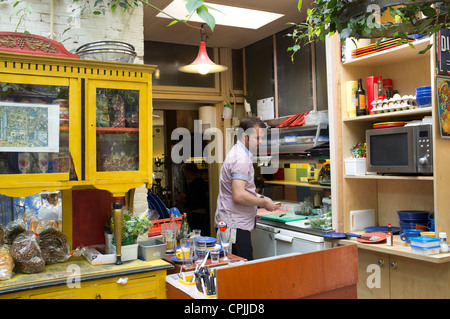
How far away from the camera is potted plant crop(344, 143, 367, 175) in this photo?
3.42 m

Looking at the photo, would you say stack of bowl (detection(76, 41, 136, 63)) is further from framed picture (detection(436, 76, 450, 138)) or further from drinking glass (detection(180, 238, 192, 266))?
framed picture (detection(436, 76, 450, 138))

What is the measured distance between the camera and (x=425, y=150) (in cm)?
287

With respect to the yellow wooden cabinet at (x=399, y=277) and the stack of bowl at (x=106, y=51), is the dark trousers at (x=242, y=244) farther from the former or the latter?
the stack of bowl at (x=106, y=51)

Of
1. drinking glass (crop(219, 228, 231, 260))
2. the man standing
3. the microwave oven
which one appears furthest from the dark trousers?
the microwave oven

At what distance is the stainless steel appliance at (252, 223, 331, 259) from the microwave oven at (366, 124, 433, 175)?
0.80m

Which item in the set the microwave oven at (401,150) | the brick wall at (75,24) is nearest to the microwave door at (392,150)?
the microwave oven at (401,150)

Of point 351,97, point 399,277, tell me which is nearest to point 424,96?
point 351,97

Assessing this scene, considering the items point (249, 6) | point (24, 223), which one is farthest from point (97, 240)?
point (249, 6)

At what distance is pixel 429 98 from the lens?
9.46 feet

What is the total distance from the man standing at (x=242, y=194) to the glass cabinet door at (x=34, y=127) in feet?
4.56

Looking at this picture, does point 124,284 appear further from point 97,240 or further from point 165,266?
point 97,240

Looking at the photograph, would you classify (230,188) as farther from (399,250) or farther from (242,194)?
(399,250)

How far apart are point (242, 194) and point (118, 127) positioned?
118 centimetres

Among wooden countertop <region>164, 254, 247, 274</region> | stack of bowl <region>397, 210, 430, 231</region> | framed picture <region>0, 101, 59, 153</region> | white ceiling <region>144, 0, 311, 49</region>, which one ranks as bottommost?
wooden countertop <region>164, 254, 247, 274</region>
